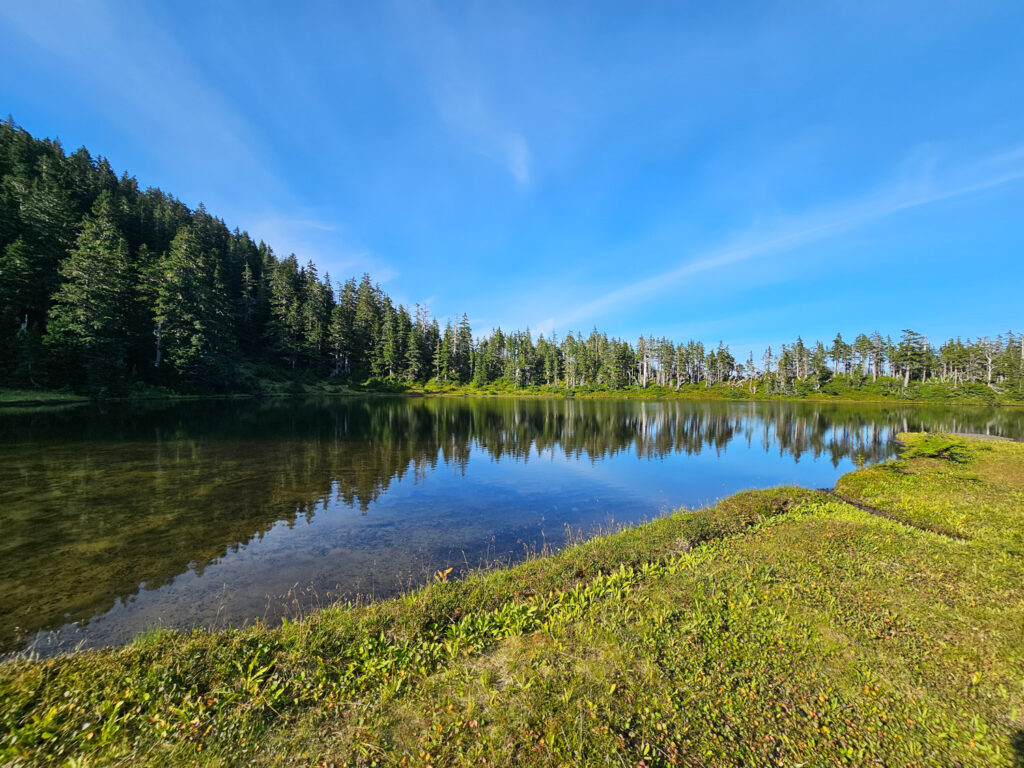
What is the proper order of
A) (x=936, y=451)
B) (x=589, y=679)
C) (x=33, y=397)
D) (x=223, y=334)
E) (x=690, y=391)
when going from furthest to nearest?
(x=690, y=391)
(x=223, y=334)
(x=33, y=397)
(x=936, y=451)
(x=589, y=679)

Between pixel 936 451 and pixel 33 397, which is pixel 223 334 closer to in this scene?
pixel 33 397

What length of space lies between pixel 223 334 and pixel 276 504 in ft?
265

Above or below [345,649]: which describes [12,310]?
above

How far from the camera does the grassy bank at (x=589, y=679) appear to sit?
4961 millimetres

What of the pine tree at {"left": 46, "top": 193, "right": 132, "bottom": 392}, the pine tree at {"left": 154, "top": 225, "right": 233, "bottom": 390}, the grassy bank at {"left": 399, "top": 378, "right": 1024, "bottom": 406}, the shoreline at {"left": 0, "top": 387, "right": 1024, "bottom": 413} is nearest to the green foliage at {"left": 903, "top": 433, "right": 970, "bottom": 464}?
the shoreline at {"left": 0, "top": 387, "right": 1024, "bottom": 413}

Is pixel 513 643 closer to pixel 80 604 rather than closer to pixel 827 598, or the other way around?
pixel 827 598

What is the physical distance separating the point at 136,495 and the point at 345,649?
17.1 metres

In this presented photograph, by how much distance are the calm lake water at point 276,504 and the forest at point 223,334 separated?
65.7 ft

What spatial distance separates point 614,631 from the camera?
7.63 m

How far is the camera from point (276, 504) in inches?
699

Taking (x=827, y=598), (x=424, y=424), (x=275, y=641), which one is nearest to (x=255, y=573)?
(x=275, y=641)

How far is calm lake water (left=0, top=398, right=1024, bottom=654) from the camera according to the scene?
10.3m

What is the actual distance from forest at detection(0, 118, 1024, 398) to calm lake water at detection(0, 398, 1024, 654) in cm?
2004

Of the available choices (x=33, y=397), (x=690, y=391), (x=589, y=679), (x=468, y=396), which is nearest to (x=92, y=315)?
(x=33, y=397)
